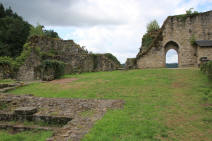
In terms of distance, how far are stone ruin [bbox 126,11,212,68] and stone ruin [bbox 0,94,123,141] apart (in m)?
15.7

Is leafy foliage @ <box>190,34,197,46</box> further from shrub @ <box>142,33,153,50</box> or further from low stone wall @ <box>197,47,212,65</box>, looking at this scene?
shrub @ <box>142,33,153,50</box>

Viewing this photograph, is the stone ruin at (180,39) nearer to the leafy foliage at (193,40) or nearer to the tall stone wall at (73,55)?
the leafy foliage at (193,40)

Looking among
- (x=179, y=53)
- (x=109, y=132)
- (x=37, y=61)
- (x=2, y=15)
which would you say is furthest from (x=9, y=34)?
(x=109, y=132)

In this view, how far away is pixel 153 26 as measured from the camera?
23875mm

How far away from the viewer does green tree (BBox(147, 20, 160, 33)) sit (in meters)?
23.7

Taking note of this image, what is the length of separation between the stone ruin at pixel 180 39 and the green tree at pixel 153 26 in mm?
2595

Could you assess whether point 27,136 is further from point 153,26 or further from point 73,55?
point 153,26

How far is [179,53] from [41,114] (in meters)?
19.5

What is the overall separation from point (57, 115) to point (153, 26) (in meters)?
21.8

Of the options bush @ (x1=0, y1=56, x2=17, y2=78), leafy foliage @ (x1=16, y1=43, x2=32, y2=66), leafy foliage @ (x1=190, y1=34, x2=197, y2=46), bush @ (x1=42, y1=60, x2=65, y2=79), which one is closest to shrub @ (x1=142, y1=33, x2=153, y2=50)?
leafy foliage @ (x1=190, y1=34, x2=197, y2=46)

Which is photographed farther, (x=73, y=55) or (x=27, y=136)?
(x=73, y=55)

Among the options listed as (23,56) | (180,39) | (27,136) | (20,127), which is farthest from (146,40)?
(27,136)

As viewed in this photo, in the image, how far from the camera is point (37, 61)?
18062 mm

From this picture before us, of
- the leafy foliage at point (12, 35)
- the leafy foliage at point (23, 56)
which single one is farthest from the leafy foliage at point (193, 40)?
the leafy foliage at point (12, 35)
